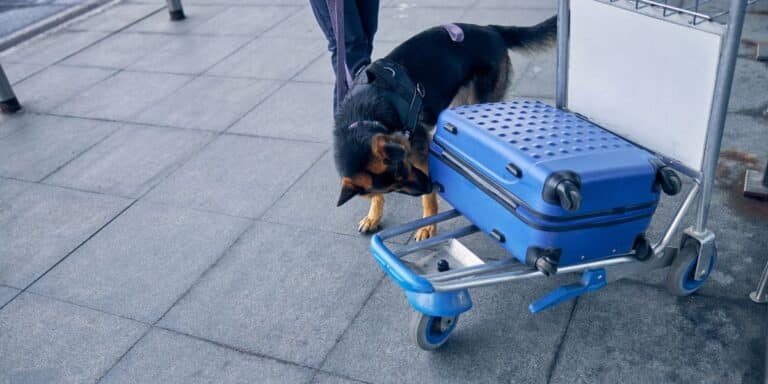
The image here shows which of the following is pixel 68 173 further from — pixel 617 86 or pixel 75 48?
pixel 617 86

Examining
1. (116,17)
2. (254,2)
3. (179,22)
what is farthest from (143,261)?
(116,17)

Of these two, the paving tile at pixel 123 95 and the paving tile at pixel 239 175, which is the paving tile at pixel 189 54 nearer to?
the paving tile at pixel 123 95

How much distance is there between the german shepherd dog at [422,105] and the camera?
2742 mm

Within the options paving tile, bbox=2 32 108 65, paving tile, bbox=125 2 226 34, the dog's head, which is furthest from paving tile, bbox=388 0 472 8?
the dog's head

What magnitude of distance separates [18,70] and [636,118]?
21.9 ft

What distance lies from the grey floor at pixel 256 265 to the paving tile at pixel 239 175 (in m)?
0.01

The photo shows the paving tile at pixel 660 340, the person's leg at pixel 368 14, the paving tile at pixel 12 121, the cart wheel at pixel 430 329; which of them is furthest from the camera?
the paving tile at pixel 12 121

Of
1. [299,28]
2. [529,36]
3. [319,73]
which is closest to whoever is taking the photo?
[529,36]

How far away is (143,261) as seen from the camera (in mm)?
3621

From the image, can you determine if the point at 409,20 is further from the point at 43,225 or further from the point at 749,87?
the point at 43,225

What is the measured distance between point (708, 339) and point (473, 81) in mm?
1801

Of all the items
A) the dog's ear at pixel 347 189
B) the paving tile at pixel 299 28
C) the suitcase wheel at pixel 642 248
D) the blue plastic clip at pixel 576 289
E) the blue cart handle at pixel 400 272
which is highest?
the dog's ear at pixel 347 189

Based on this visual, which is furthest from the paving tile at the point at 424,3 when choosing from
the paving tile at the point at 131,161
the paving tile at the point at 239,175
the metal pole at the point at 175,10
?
the paving tile at the point at 131,161

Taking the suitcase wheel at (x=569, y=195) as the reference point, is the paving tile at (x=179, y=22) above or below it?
below
